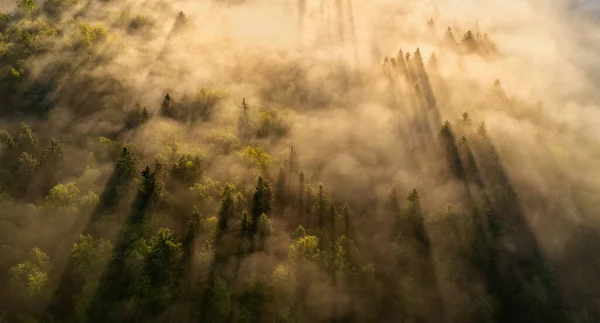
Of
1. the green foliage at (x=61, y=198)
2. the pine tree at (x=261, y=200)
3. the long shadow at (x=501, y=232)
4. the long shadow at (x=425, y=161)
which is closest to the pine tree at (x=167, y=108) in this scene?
the green foliage at (x=61, y=198)

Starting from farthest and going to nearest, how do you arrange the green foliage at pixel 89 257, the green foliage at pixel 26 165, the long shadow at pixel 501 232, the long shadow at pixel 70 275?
the long shadow at pixel 501 232 → the green foliage at pixel 26 165 → the green foliage at pixel 89 257 → the long shadow at pixel 70 275

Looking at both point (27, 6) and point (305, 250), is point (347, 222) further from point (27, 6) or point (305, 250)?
point (27, 6)

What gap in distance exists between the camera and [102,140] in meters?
144

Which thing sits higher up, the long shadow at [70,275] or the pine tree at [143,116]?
the pine tree at [143,116]

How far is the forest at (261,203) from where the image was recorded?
110 meters

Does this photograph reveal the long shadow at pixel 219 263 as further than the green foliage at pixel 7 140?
No

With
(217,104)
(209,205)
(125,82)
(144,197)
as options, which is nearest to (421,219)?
(209,205)

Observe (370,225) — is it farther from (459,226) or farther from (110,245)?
(110,245)

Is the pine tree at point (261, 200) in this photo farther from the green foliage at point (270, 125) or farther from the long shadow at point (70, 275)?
the green foliage at point (270, 125)

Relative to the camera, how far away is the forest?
4321 inches

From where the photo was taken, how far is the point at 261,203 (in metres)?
130

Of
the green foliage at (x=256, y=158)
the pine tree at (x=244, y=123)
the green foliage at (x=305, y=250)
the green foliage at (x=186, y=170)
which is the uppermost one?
the pine tree at (x=244, y=123)

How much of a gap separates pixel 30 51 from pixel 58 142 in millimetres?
62068

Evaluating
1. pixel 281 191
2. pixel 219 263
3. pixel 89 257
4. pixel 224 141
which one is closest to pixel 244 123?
pixel 224 141
